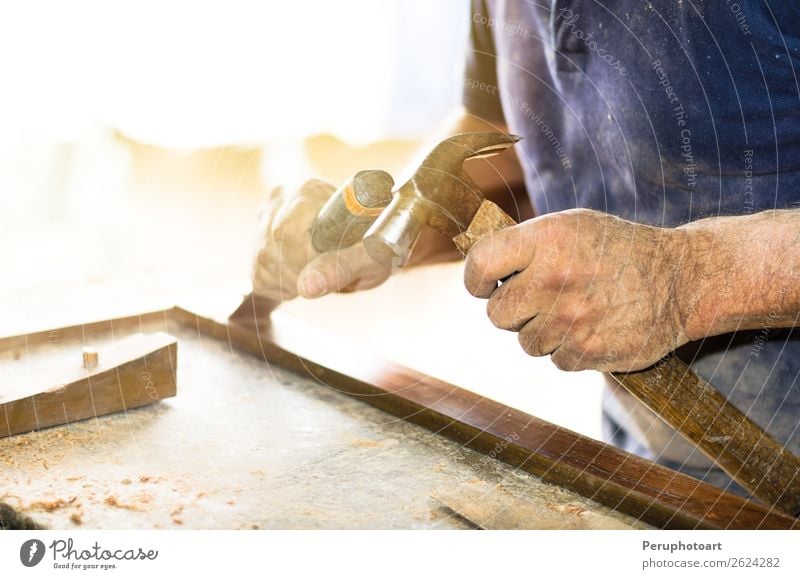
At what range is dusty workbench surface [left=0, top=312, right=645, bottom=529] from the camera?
61 cm

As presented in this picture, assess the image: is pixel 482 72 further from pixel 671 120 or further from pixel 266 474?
pixel 266 474

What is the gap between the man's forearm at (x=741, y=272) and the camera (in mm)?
727

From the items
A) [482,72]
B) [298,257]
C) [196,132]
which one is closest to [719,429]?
[298,257]

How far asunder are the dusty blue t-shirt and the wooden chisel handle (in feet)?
0.52

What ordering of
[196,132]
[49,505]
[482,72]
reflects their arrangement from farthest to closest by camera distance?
[196,132]
[482,72]
[49,505]

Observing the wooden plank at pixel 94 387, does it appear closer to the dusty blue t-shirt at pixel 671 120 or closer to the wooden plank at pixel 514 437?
the wooden plank at pixel 514 437

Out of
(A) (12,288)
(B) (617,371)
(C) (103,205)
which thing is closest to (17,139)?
(C) (103,205)

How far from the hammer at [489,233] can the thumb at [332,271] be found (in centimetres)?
20

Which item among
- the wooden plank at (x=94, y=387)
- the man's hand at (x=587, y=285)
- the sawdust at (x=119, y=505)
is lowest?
the sawdust at (x=119, y=505)

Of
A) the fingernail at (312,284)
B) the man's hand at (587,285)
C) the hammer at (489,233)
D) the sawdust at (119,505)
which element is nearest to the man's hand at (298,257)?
the fingernail at (312,284)

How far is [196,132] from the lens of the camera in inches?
57.1

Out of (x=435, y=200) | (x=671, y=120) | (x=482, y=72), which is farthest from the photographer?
(x=482, y=72)

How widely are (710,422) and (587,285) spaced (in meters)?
0.20
